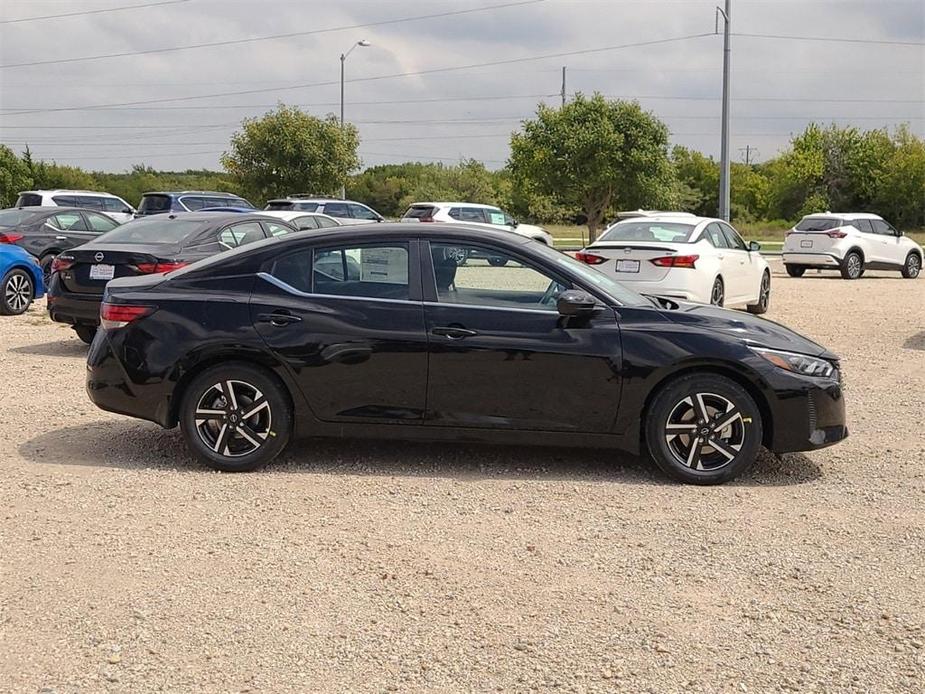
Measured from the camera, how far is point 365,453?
7328 millimetres

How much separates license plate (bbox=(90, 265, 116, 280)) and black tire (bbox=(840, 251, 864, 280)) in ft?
61.6

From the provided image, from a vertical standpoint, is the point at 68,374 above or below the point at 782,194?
below

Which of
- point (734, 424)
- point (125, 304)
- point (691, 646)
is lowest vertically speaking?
point (691, 646)

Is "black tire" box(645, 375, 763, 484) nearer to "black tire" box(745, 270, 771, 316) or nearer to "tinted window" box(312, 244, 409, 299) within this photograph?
"tinted window" box(312, 244, 409, 299)

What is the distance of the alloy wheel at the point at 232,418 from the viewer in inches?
265

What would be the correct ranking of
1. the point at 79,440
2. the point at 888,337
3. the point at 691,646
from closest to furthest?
the point at 691,646, the point at 79,440, the point at 888,337

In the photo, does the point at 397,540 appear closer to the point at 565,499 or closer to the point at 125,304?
the point at 565,499

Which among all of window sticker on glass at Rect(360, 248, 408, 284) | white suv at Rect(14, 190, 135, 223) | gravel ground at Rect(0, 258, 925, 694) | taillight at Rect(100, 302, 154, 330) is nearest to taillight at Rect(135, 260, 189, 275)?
gravel ground at Rect(0, 258, 925, 694)

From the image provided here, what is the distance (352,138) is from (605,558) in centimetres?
4397

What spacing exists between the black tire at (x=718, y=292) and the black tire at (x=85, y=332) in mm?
7705

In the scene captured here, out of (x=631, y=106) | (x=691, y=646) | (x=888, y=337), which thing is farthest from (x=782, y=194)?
(x=691, y=646)

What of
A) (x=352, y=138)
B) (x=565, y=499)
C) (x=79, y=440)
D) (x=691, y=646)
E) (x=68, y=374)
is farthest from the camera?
(x=352, y=138)

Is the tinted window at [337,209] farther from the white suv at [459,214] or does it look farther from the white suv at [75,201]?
the white suv at [75,201]

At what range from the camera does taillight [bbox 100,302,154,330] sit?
22.7ft
